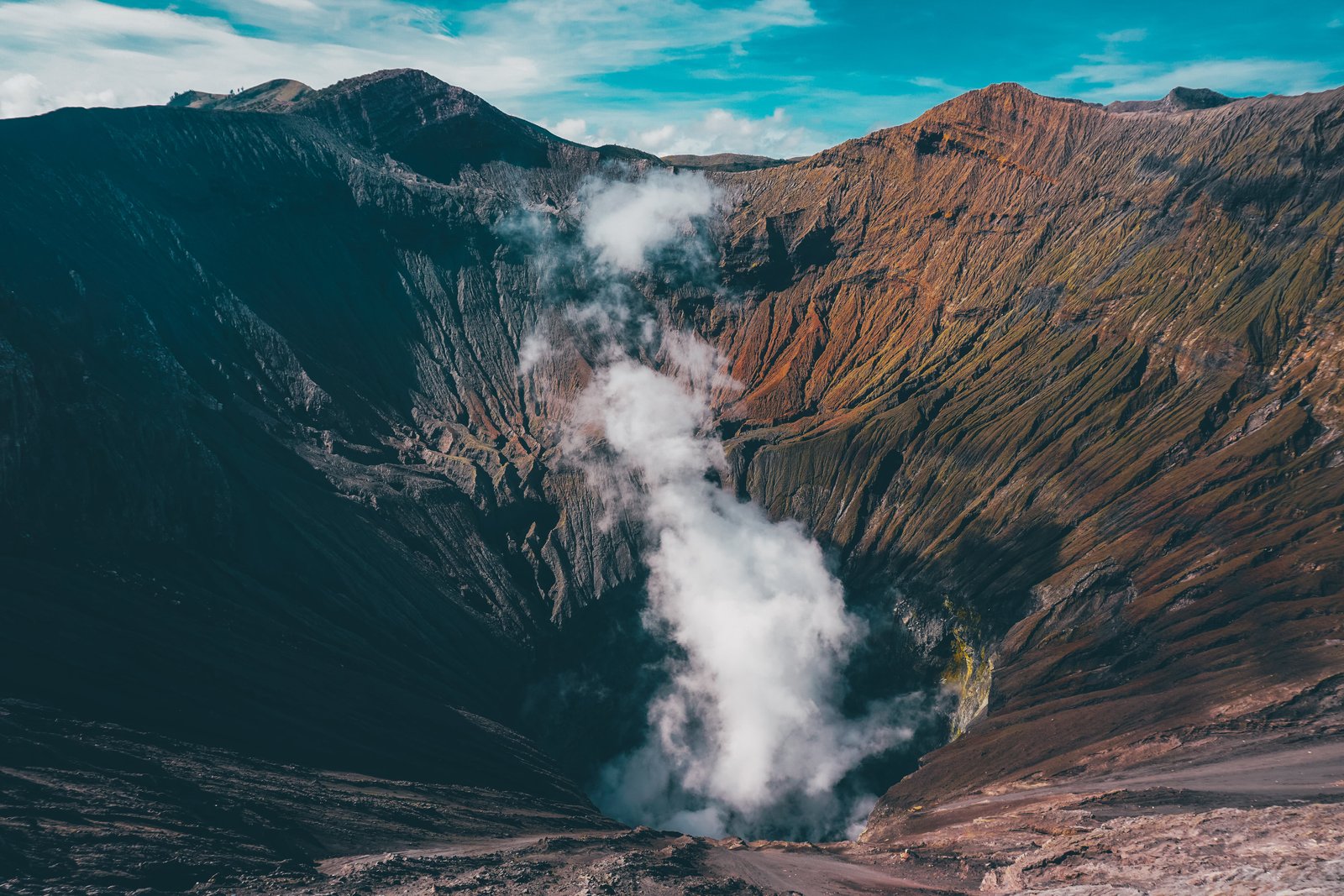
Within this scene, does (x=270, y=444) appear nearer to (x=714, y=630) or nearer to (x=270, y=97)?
(x=714, y=630)

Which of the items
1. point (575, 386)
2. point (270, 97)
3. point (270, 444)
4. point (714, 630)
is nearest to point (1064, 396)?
point (714, 630)

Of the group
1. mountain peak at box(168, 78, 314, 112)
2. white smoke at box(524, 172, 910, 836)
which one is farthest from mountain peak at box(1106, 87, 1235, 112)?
mountain peak at box(168, 78, 314, 112)

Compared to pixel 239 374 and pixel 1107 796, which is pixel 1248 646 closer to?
pixel 1107 796

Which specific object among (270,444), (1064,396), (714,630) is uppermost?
(1064,396)

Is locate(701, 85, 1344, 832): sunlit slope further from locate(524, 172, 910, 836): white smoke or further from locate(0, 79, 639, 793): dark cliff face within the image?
locate(0, 79, 639, 793): dark cliff face

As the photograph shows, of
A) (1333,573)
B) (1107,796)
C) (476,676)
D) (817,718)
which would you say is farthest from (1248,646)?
(476,676)

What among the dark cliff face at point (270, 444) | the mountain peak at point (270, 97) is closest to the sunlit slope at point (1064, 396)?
the dark cliff face at point (270, 444)
